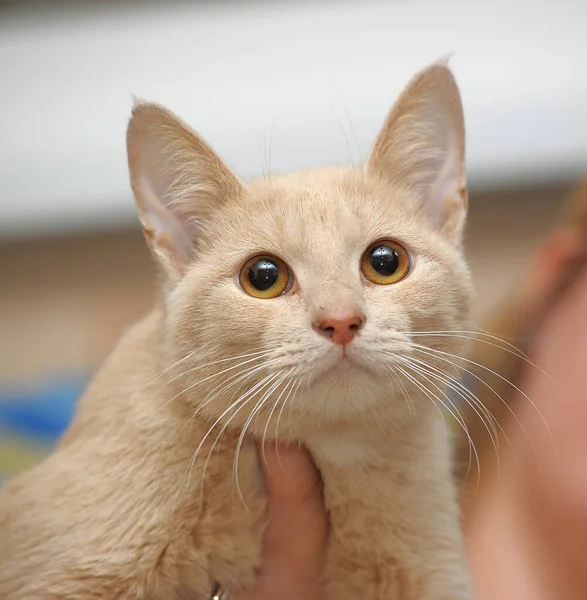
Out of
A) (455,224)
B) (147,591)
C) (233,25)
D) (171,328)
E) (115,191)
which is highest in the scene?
(233,25)

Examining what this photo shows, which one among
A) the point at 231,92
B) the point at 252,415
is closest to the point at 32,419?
the point at 231,92

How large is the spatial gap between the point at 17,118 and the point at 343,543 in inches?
76.1

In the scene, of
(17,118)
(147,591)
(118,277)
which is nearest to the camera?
(147,591)

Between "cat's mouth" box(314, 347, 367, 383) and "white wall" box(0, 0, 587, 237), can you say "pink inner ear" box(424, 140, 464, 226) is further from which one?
"white wall" box(0, 0, 587, 237)

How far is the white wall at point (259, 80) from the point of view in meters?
2.38

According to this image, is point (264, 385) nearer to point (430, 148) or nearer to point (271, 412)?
point (271, 412)

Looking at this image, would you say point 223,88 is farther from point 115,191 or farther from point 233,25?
point 115,191

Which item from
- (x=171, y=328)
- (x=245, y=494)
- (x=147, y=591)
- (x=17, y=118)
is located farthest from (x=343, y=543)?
(x=17, y=118)

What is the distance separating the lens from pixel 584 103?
8.14 feet

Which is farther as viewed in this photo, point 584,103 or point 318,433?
point 584,103

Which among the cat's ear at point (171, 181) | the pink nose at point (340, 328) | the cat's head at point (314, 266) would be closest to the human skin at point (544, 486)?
the cat's head at point (314, 266)

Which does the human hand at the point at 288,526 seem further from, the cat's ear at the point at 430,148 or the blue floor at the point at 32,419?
the blue floor at the point at 32,419

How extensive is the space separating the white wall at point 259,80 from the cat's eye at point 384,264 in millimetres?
1357

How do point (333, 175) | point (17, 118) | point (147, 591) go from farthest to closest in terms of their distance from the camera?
point (17, 118)
point (333, 175)
point (147, 591)
